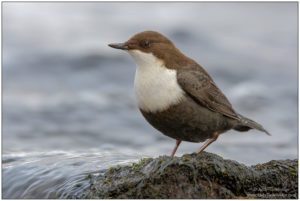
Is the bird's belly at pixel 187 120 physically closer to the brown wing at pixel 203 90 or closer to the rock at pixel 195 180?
the brown wing at pixel 203 90

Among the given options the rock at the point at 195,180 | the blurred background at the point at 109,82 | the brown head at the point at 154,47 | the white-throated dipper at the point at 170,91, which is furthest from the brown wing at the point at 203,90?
the blurred background at the point at 109,82

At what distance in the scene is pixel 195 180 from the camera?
11.8 ft

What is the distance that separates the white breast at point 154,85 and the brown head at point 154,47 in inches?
1.8

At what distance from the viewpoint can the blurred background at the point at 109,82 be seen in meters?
6.40

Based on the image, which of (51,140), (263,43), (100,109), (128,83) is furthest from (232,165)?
(263,43)

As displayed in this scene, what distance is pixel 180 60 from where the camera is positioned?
4457 mm

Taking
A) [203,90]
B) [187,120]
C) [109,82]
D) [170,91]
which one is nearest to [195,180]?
[187,120]

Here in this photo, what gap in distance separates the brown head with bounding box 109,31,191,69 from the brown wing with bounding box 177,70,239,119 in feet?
0.49

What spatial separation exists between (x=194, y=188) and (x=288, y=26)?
11.1 metres

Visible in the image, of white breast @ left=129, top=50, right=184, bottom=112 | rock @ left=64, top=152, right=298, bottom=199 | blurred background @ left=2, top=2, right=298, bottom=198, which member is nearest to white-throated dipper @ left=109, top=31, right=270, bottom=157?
white breast @ left=129, top=50, right=184, bottom=112

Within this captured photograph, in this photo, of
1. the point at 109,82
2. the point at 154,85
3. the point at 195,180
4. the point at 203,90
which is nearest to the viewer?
the point at 195,180

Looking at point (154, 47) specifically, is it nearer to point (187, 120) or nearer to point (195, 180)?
point (187, 120)

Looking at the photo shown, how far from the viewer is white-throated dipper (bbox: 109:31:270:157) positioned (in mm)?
4199

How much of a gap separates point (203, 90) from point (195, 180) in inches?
49.8
